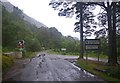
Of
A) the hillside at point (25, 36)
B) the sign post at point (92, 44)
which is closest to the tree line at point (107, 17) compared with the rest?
the sign post at point (92, 44)

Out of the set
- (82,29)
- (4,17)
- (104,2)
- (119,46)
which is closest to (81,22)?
(82,29)

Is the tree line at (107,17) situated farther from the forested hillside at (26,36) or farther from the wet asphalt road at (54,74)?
the forested hillside at (26,36)

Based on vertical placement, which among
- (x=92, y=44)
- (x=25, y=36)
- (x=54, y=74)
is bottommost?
(x=54, y=74)

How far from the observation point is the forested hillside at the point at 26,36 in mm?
64875

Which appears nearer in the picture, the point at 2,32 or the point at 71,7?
the point at 71,7

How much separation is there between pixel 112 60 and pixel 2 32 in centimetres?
3575

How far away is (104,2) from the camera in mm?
32750

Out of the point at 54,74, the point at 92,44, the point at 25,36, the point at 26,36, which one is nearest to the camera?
the point at 54,74

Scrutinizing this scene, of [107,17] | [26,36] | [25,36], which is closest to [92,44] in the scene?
[107,17]

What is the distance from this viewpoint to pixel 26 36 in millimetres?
85062

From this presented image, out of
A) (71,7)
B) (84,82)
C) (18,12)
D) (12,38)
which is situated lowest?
(84,82)

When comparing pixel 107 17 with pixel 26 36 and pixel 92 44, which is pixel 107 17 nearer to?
pixel 92 44

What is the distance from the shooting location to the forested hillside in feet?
213

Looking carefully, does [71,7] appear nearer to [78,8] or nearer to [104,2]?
[78,8]
